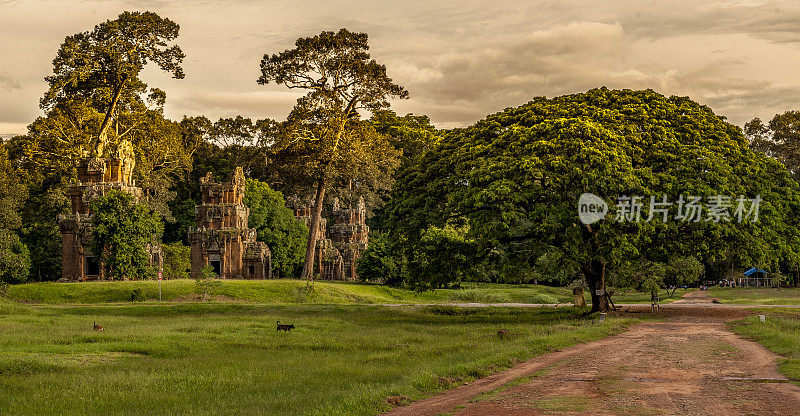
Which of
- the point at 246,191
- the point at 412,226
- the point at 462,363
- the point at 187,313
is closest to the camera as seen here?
the point at 462,363

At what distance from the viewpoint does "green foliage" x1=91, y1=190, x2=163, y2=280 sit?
6794cm

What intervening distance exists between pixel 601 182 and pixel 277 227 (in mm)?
59227

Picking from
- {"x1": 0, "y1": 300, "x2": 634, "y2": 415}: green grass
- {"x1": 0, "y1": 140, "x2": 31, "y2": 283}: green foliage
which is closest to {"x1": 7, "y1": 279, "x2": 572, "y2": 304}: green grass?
{"x1": 0, "y1": 140, "x2": 31, "y2": 283}: green foliage

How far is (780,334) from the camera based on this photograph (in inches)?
1137

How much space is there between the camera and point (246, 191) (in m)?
90.3

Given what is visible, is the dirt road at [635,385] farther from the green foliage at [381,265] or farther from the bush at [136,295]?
the green foliage at [381,265]

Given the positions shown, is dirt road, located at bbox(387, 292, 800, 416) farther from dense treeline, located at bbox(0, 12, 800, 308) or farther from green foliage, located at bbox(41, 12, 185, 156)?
green foliage, located at bbox(41, 12, 185, 156)

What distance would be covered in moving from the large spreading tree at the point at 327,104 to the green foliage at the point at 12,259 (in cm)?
2749

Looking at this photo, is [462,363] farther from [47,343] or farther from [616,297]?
[616,297]

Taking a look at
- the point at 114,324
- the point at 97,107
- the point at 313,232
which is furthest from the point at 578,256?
the point at 97,107

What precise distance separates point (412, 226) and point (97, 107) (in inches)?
2506

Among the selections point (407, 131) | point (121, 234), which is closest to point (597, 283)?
point (121, 234)

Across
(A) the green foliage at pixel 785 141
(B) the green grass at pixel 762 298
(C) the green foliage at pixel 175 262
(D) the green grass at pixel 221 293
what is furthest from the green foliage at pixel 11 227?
(A) the green foliage at pixel 785 141

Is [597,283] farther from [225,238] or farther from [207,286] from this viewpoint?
[225,238]
